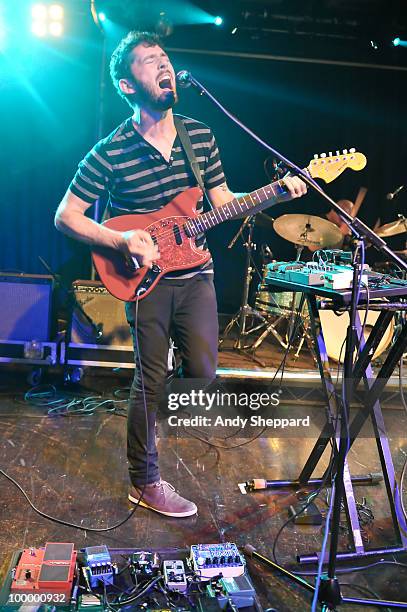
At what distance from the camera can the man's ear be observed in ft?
8.06

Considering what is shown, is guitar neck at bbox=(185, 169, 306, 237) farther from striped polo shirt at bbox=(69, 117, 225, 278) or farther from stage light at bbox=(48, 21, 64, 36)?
stage light at bbox=(48, 21, 64, 36)

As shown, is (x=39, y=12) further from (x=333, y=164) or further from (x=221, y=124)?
(x=333, y=164)

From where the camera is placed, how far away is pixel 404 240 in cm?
589

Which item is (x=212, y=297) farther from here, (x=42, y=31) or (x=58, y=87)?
(x=58, y=87)

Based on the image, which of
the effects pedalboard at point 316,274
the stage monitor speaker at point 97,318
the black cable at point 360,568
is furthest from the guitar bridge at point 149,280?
the stage monitor speaker at point 97,318

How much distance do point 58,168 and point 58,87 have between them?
31.9 inches

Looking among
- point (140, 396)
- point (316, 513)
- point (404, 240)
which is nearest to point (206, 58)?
point (404, 240)

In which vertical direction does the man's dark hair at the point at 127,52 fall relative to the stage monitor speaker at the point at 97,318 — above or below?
above

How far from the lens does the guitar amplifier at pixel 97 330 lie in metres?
4.25

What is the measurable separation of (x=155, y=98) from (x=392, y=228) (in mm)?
3301

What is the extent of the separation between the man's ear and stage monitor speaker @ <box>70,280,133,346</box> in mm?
2034

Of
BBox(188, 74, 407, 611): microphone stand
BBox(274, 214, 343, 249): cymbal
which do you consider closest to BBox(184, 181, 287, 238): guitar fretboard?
BBox(188, 74, 407, 611): microphone stand

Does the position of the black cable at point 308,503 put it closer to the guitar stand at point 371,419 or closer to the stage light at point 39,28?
the guitar stand at point 371,419

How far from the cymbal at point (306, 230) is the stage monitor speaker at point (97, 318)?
1757 millimetres
